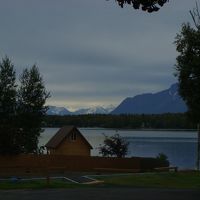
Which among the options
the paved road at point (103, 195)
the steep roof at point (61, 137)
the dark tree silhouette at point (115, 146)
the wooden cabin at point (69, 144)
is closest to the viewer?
the paved road at point (103, 195)

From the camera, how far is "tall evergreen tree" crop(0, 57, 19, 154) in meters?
59.1

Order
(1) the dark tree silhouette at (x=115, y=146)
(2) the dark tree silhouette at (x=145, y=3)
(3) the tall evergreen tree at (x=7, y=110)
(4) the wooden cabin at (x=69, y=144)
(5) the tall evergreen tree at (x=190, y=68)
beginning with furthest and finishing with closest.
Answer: (4) the wooden cabin at (x=69, y=144) → (1) the dark tree silhouette at (x=115, y=146) → (3) the tall evergreen tree at (x=7, y=110) → (5) the tall evergreen tree at (x=190, y=68) → (2) the dark tree silhouette at (x=145, y=3)

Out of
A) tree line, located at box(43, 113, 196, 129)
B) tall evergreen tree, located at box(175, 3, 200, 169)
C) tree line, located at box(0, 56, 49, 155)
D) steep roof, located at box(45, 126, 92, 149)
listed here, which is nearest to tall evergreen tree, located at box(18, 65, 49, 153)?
tree line, located at box(0, 56, 49, 155)

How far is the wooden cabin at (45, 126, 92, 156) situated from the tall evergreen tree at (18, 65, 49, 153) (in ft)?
39.9

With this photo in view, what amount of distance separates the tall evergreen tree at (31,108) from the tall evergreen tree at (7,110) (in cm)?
104

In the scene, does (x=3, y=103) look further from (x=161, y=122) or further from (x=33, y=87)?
(x=161, y=122)

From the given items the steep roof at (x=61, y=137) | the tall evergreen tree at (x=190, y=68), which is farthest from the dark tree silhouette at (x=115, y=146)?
the tall evergreen tree at (x=190, y=68)

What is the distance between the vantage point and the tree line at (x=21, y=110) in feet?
195

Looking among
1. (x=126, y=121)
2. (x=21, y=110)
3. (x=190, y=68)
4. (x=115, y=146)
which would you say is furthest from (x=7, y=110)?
(x=126, y=121)

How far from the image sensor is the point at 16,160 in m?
59.8

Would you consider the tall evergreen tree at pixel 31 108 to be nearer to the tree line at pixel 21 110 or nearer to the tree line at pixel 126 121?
the tree line at pixel 21 110

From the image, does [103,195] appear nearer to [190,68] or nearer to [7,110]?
[190,68]

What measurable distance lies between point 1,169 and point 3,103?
1424 centimetres

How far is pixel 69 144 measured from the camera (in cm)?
7781
